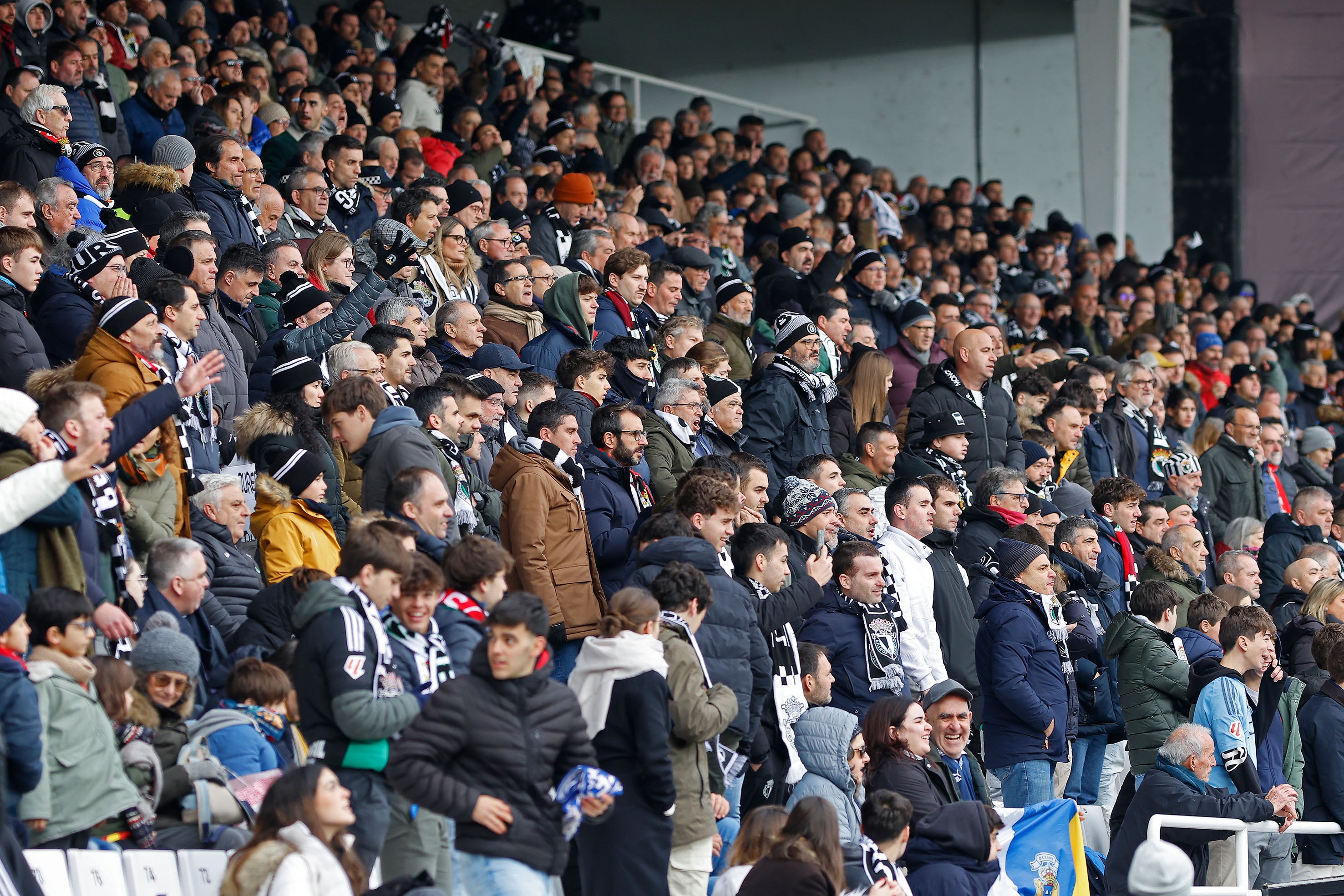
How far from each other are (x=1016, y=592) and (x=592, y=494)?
1.96m

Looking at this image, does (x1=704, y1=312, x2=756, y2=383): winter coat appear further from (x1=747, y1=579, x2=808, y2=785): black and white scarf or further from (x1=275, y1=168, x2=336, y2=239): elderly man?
(x1=747, y1=579, x2=808, y2=785): black and white scarf

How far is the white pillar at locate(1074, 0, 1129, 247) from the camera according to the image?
16.8 m

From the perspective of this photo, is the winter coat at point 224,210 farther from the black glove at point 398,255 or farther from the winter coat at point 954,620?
the winter coat at point 954,620

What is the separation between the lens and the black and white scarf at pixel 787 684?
20.2 ft

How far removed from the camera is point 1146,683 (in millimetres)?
7473

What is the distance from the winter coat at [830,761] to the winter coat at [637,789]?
0.83m

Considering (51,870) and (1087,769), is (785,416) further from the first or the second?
(51,870)

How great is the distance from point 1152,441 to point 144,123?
6.73 meters

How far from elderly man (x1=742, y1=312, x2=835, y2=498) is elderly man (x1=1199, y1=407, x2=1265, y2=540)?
149 inches

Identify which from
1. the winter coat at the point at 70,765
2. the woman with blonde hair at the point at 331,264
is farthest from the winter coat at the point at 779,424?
the winter coat at the point at 70,765

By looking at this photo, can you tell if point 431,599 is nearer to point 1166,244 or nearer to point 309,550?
point 309,550

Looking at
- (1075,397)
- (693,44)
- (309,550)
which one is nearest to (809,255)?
(1075,397)

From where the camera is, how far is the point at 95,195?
8.31 meters

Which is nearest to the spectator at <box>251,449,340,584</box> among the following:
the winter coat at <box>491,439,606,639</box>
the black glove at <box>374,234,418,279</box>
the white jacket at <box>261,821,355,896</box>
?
the winter coat at <box>491,439,606,639</box>
